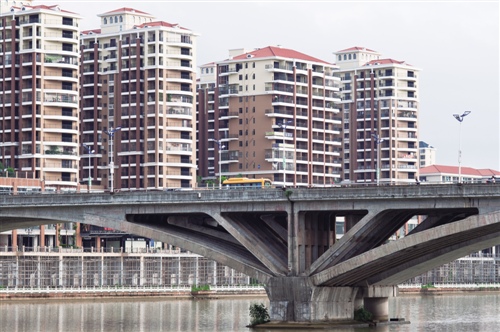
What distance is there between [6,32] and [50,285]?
1913 inches

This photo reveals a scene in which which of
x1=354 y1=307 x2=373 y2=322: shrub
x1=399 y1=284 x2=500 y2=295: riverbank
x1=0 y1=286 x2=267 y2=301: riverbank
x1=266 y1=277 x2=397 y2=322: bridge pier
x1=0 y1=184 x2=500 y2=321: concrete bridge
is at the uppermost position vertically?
x1=0 y1=184 x2=500 y2=321: concrete bridge

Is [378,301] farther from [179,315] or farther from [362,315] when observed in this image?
[179,315]

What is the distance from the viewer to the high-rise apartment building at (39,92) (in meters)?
176

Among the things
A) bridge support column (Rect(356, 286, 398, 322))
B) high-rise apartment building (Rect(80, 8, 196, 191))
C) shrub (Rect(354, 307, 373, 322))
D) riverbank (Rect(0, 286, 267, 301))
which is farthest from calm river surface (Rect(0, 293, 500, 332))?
high-rise apartment building (Rect(80, 8, 196, 191))

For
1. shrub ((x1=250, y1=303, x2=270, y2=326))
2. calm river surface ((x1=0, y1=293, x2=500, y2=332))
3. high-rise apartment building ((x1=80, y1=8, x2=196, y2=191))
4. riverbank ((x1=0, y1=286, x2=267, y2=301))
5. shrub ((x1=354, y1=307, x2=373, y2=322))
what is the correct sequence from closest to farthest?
shrub ((x1=250, y1=303, x2=270, y2=326))
shrub ((x1=354, y1=307, x2=373, y2=322))
calm river surface ((x1=0, y1=293, x2=500, y2=332))
riverbank ((x1=0, y1=286, x2=267, y2=301))
high-rise apartment building ((x1=80, y1=8, x2=196, y2=191))

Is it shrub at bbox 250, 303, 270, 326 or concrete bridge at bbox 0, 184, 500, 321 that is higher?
concrete bridge at bbox 0, 184, 500, 321

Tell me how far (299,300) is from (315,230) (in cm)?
559

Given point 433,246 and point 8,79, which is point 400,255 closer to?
point 433,246

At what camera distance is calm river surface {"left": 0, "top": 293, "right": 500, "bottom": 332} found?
8909 centimetres

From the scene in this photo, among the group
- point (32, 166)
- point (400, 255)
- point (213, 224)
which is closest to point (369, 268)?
point (400, 255)

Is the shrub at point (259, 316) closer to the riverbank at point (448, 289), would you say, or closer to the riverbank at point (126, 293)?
the riverbank at point (126, 293)

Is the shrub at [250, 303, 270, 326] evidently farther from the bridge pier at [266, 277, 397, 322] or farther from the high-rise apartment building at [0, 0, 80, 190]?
the high-rise apartment building at [0, 0, 80, 190]

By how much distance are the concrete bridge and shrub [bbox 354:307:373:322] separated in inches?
28.0

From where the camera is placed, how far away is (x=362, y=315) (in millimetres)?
85688
